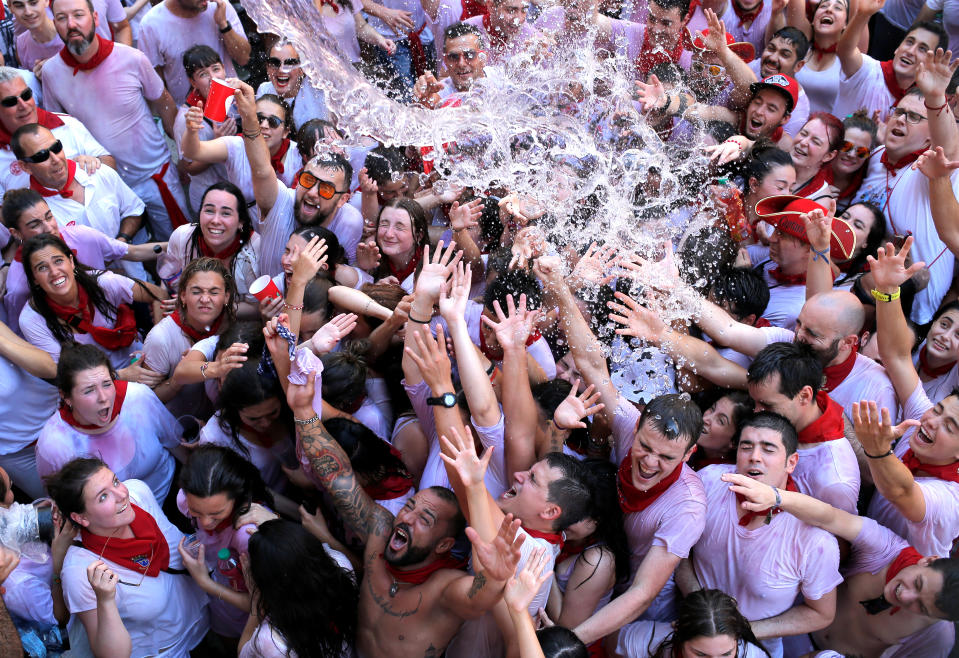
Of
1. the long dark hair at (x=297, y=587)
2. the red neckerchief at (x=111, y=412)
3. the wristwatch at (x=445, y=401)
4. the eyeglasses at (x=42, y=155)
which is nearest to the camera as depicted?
the long dark hair at (x=297, y=587)

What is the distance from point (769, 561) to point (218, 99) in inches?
132

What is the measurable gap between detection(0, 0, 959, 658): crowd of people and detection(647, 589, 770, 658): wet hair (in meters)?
0.01

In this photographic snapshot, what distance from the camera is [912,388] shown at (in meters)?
3.30

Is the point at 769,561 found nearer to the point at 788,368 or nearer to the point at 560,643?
the point at 788,368

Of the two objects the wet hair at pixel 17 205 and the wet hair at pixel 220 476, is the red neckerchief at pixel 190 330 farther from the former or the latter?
the wet hair at pixel 17 205

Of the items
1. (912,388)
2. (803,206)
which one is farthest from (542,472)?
(803,206)

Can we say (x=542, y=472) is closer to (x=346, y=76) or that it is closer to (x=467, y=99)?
(x=467, y=99)

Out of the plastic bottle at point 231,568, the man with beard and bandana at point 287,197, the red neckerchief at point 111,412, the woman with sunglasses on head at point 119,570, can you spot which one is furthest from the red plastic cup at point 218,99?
the plastic bottle at point 231,568

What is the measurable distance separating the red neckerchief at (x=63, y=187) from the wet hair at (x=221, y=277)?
120 centimetres

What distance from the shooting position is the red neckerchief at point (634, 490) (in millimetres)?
2914

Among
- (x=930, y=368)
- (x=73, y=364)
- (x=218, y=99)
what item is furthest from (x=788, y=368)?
(x=218, y=99)

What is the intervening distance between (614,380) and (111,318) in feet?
8.47

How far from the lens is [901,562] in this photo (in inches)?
109

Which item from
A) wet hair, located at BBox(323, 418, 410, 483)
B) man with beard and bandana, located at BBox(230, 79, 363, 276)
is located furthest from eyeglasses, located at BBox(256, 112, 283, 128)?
wet hair, located at BBox(323, 418, 410, 483)
